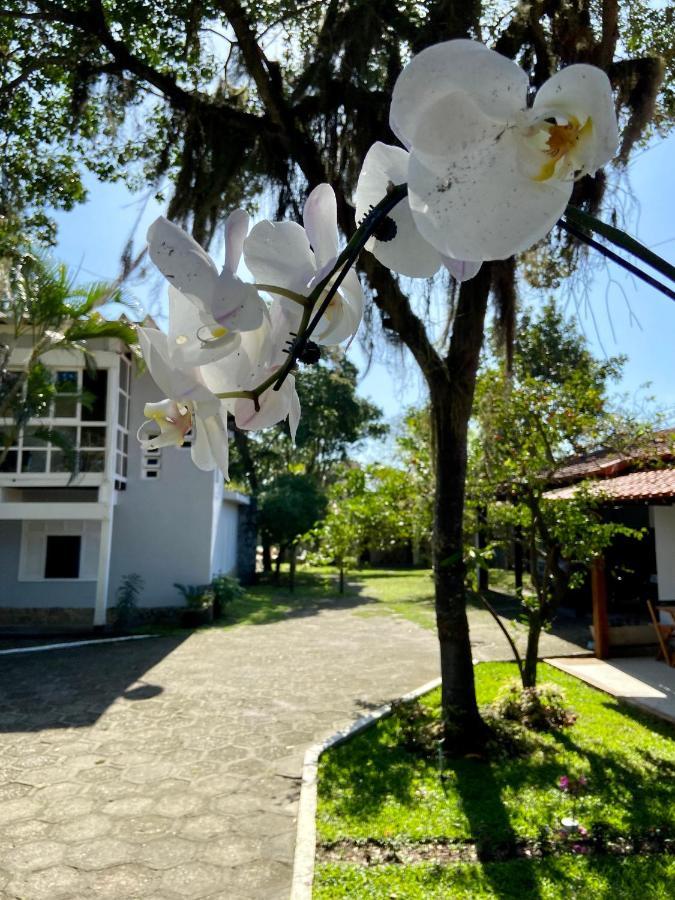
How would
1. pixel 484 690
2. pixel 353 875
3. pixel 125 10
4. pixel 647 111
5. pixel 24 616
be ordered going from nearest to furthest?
pixel 353 875 → pixel 647 111 → pixel 125 10 → pixel 484 690 → pixel 24 616

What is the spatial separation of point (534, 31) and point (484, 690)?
6354 millimetres

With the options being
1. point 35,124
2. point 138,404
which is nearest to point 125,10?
point 35,124

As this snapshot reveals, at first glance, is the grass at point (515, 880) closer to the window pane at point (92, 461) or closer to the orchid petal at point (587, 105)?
the orchid petal at point (587, 105)

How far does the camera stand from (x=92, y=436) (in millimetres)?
12969

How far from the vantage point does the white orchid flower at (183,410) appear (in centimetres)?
57

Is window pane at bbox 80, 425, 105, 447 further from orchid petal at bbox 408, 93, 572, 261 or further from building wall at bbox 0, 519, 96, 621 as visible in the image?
orchid petal at bbox 408, 93, 572, 261

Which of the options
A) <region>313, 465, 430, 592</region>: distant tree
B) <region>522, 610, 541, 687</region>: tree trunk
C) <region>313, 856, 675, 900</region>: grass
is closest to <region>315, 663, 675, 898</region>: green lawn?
<region>313, 856, 675, 900</region>: grass

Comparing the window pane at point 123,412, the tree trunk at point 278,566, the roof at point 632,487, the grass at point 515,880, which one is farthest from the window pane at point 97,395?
the grass at point 515,880

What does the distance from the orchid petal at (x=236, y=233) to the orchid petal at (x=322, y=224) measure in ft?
0.24

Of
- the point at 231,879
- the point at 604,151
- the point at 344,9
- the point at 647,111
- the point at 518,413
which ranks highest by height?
the point at 344,9

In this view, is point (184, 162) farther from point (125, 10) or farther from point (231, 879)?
point (231, 879)

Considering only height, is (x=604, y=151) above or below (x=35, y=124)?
below

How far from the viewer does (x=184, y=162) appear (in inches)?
186

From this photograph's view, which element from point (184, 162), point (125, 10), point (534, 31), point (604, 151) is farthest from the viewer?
point (125, 10)
